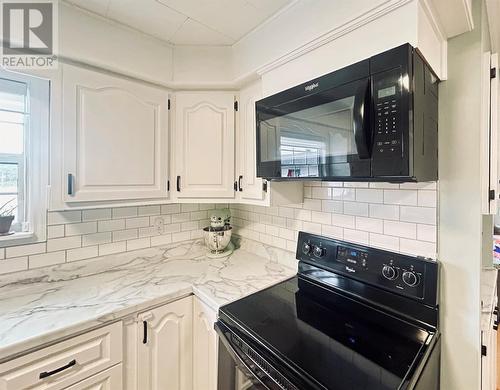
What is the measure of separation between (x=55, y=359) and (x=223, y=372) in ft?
2.23

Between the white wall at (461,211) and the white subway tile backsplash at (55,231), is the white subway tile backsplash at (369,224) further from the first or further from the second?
the white subway tile backsplash at (55,231)

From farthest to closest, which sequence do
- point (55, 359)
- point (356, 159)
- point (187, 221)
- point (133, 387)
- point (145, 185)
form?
point (187, 221), point (145, 185), point (133, 387), point (55, 359), point (356, 159)

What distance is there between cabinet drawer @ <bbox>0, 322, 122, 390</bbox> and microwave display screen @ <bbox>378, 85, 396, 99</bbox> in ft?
4.68

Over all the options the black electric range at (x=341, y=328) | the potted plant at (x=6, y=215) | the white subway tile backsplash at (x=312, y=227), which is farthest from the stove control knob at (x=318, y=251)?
the potted plant at (x=6, y=215)

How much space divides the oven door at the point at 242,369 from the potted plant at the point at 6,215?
1199 millimetres

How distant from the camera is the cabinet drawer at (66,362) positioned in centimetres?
92

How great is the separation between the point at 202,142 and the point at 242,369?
1233mm

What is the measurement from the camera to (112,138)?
1365 mm

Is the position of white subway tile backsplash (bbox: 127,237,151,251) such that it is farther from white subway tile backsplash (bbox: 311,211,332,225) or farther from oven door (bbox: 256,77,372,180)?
white subway tile backsplash (bbox: 311,211,332,225)

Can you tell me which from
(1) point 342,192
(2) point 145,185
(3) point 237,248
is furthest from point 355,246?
(2) point 145,185

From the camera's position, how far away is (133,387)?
1.21 m

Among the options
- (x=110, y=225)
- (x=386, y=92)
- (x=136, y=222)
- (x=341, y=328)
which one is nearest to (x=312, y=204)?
(x=341, y=328)

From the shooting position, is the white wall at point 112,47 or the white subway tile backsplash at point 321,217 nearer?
the white wall at point 112,47

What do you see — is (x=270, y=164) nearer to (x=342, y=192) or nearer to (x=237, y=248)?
(x=342, y=192)
